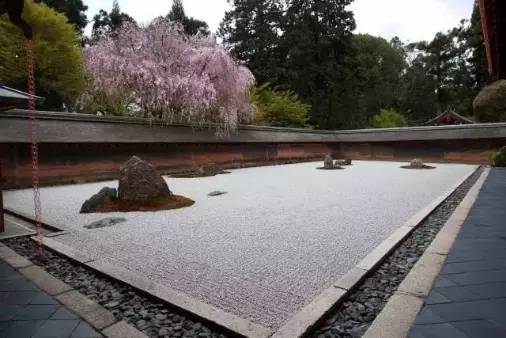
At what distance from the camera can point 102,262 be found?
2.55 meters

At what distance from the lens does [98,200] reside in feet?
15.3

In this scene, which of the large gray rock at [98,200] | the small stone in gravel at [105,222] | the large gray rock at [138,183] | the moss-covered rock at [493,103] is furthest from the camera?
the moss-covered rock at [493,103]

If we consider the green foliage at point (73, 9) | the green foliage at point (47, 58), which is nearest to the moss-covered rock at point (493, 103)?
the green foliage at point (47, 58)

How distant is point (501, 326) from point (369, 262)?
0.94m

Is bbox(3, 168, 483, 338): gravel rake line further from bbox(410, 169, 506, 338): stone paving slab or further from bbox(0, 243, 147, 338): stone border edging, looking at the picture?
bbox(410, 169, 506, 338): stone paving slab

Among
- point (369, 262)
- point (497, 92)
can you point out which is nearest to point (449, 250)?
point (369, 262)

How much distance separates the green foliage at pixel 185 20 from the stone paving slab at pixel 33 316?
25.0 metres

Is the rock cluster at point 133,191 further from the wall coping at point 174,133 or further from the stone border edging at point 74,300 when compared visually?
the wall coping at point 174,133

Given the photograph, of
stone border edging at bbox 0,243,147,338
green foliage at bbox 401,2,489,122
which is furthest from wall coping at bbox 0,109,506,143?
green foliage at bbox 401,2,489,122

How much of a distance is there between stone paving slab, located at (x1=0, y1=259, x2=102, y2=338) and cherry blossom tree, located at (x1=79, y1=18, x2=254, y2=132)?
8658 mm

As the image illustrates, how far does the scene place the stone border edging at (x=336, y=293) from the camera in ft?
5.30

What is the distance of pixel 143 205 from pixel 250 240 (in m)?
2.31

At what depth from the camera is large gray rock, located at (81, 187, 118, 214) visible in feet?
14.8

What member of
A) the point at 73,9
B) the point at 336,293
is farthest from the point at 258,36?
the point at 336,293
